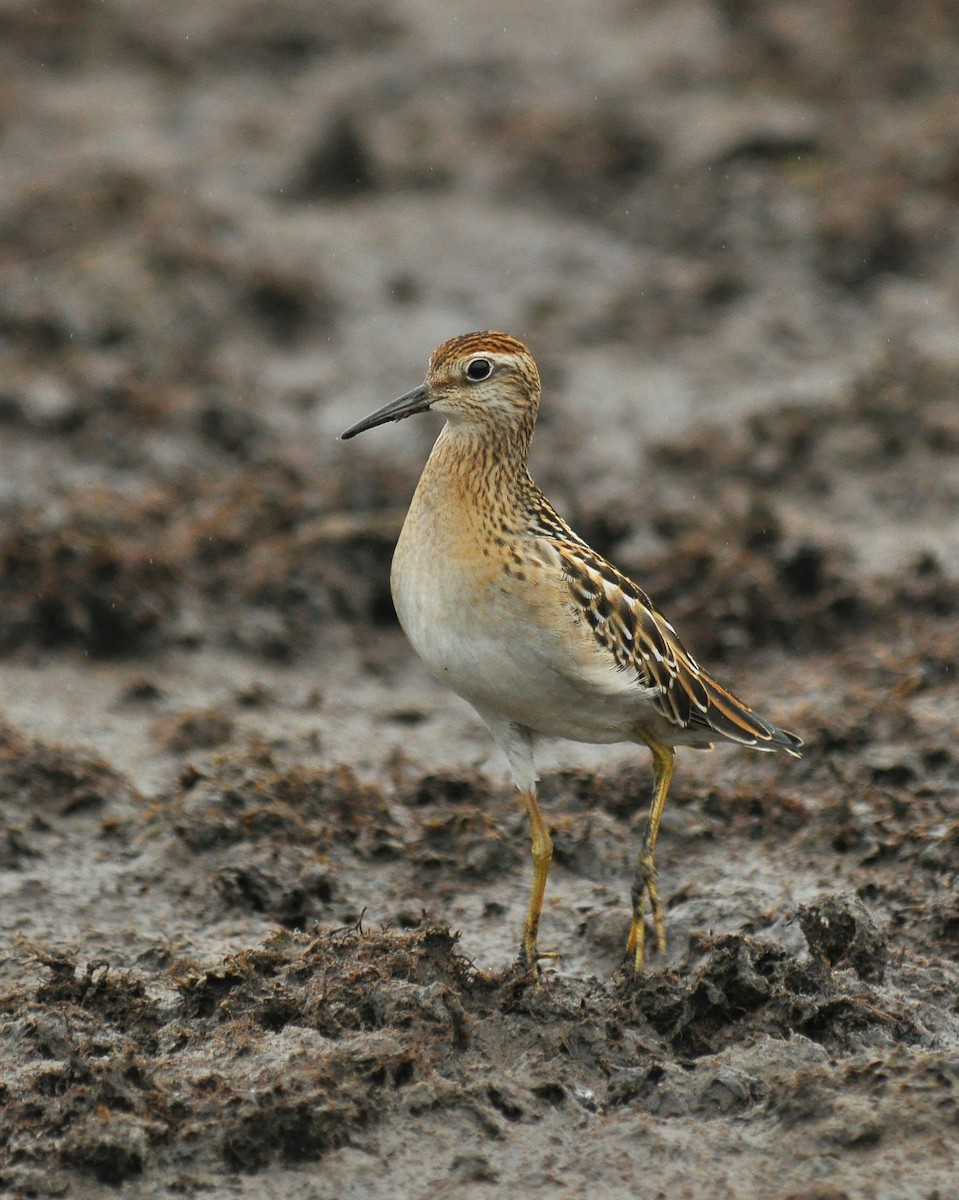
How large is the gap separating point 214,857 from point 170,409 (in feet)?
15.8

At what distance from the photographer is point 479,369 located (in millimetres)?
6465

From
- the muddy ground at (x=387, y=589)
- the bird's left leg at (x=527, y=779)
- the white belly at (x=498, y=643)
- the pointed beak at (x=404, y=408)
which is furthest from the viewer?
the pointed beak at (x=404, y=408)

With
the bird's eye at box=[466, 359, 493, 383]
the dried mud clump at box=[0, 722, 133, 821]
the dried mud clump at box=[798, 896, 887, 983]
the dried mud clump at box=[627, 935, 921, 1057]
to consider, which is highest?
the bird's eye at box=[466, 359, 493, 383]

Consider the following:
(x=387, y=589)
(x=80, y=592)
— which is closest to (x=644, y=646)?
(x=387, y=589)

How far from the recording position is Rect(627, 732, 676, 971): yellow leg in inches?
252

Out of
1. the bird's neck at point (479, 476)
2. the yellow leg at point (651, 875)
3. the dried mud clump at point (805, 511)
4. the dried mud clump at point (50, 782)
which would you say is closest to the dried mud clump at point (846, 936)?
the yellow leg at point (651, 875)

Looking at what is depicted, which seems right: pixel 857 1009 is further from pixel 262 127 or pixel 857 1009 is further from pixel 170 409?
pixel 262 127

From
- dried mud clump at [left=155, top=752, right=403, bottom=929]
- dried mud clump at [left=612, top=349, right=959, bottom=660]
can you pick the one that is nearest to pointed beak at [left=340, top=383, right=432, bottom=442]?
dried mud clump at [left=155, top=752, right=403, bottom=929]

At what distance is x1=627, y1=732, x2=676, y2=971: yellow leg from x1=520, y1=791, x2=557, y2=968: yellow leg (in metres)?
0.32

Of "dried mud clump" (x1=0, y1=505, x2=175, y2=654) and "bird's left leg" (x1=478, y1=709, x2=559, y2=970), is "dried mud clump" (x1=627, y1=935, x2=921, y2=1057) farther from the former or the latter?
"dried mud clump" (x1=0, y1=505, x2=175, y2=654)

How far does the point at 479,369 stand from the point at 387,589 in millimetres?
3433

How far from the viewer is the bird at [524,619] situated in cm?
593

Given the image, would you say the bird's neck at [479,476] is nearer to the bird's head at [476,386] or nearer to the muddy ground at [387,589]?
the bird's head at [476,386]

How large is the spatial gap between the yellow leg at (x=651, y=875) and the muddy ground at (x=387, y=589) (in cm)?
13
